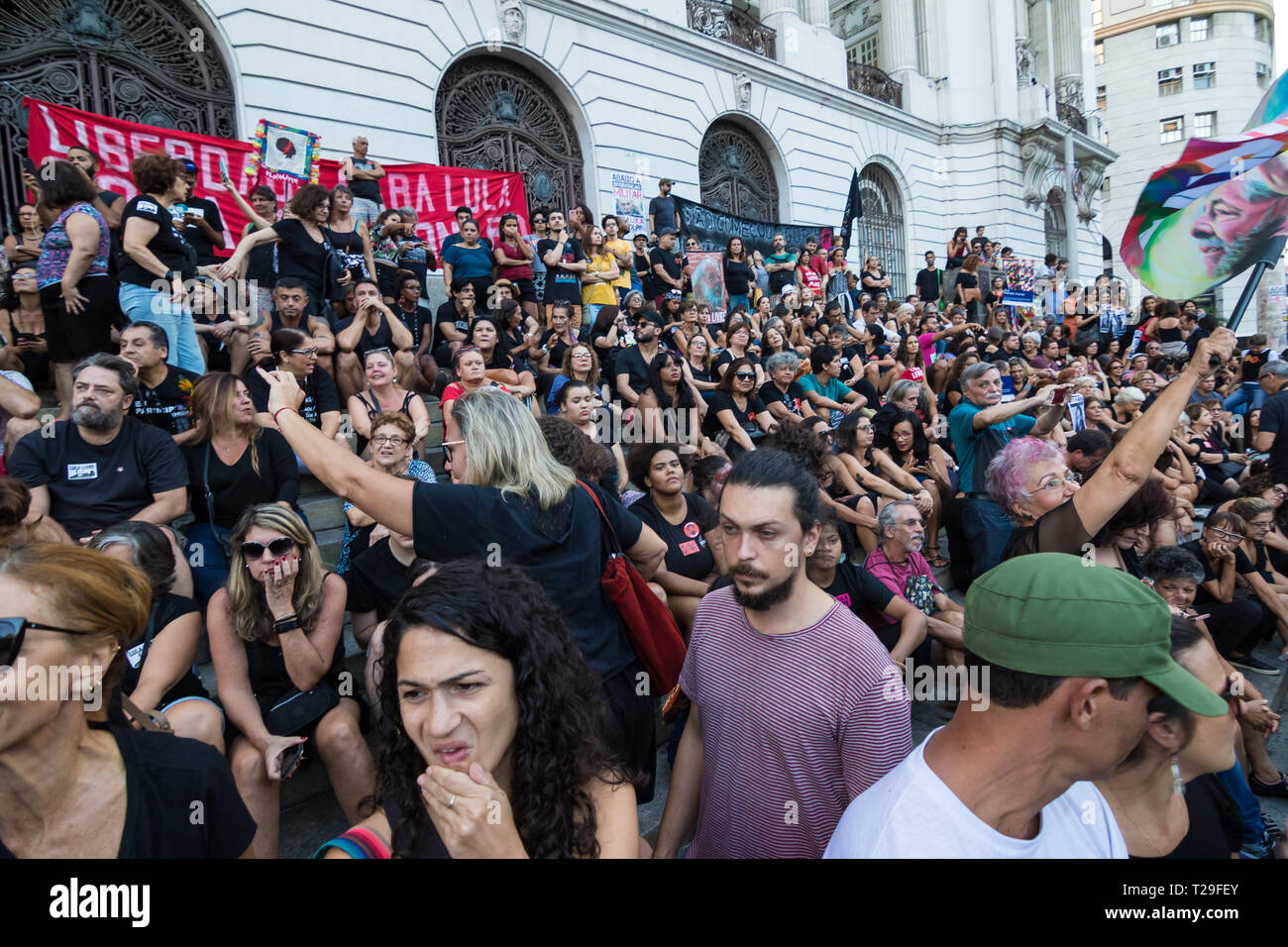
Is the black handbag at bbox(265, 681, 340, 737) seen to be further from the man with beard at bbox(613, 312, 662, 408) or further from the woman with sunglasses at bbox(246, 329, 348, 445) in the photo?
the man with beard at bbox(613, 312, 662, 408)

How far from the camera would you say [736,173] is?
18.4m

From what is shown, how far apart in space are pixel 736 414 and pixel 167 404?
193 inches

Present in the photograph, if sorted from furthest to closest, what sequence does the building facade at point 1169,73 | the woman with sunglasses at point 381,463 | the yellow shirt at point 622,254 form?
the building facade at point 1169,73
the yellow shirt at point 622,254
the woman with sunglasses at point 381,463

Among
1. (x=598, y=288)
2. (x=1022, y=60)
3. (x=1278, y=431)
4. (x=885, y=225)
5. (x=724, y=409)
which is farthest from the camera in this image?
(x=1022, y=60)

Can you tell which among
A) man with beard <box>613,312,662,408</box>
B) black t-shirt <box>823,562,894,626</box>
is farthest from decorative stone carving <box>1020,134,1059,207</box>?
black t-shirt <box>823,562,894,626</box>

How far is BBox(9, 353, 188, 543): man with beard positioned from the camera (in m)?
3.69

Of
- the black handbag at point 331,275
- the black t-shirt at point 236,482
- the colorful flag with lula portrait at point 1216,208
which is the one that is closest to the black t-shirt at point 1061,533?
the colorful flag with lula portrait at point 1216,208

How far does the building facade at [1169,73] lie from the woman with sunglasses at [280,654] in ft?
182

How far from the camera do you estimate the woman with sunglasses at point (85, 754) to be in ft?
4.94

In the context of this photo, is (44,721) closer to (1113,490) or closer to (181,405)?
(1113,490)

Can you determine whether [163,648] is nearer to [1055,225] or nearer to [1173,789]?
[1173,789]

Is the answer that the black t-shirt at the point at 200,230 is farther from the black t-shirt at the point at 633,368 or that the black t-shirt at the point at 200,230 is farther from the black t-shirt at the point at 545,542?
the black t-shirt at the point at 545,542

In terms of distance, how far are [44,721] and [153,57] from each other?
1191 centimetres

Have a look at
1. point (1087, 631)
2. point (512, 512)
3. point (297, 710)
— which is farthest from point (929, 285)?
point (1087, 631)
